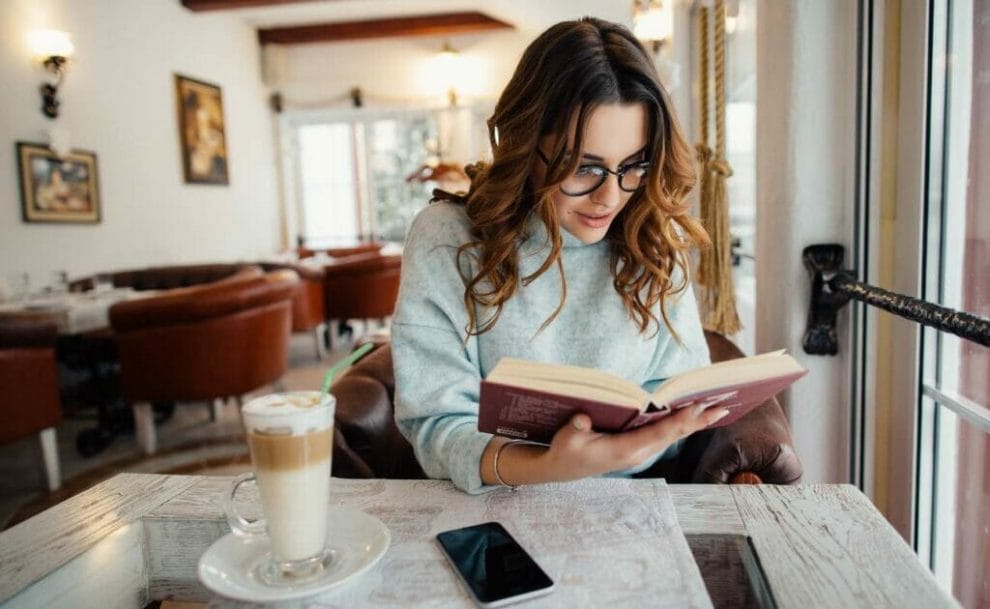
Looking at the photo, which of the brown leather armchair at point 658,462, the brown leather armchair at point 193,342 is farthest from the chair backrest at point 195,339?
the brown leather armchair at point 658,462

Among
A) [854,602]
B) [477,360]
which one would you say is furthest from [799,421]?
[854,602]

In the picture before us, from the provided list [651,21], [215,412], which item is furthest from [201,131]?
[651,21]

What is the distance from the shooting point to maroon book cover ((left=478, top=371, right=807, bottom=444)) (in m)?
0.70

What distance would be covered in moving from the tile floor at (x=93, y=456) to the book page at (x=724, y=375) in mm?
2678

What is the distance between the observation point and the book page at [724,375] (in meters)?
0.71

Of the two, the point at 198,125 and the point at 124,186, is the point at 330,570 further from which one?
the point at 198,125

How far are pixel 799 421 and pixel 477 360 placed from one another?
91 cm

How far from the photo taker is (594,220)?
41.9 inches

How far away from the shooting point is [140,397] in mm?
3180

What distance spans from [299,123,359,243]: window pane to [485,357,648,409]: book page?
741 centimetres

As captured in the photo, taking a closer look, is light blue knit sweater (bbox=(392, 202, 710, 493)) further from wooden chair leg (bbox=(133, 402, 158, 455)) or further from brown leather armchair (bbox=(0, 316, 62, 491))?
wooden chair leg (bbox=(133, 402, 158, 455))

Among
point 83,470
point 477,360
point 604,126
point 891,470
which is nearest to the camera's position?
point 604,126

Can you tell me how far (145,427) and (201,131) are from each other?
12.7 feet

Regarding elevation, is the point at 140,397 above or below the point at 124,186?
below
